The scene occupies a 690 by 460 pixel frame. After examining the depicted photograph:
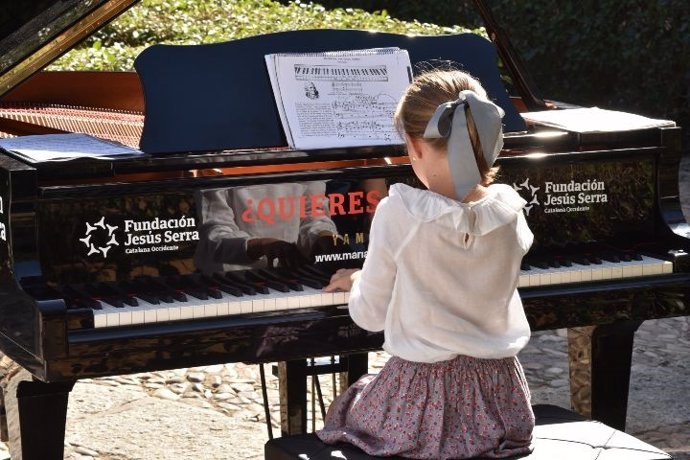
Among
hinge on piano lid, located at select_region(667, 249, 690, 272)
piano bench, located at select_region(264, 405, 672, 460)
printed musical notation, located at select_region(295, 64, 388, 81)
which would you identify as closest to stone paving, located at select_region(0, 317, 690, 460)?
hinge on piano lid, located at select_region(667, 249, 690, 272)

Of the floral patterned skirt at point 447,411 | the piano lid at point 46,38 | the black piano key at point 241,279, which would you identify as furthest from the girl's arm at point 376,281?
the piano lid at point 46,38

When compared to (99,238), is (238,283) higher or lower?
lower

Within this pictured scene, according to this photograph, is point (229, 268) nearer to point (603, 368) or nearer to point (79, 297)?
point (79, 297)

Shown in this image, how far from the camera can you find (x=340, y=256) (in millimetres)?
4141

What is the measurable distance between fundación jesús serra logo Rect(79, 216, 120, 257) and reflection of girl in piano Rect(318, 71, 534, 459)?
0.87 m

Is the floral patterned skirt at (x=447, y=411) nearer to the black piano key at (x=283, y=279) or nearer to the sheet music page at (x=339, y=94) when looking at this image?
the black piano key at (x=283, y=279)

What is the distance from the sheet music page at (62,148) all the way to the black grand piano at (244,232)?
0.04 metres

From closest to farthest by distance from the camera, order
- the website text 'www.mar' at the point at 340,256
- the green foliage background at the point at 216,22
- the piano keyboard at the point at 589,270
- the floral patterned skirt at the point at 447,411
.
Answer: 1. the floral patterned skirt at the point at 447,411
2. the website text 'www.mar' at the point at 340,256
3. the piano keyboard at the point at 589,270
4. the green foliage background at the point at 216,22

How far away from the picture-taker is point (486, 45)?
15.1ft

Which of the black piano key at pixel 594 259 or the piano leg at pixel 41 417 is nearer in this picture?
the piano leg at pixel 41 417

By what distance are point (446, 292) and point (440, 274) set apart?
0.05 m

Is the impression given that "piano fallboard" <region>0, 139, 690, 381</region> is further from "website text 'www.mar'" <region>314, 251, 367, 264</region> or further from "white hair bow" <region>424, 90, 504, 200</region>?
"white hair bow" <region>424, 90, 504, 200</region>

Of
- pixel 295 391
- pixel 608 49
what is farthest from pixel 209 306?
pixel 608 49

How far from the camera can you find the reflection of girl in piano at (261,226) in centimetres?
399
